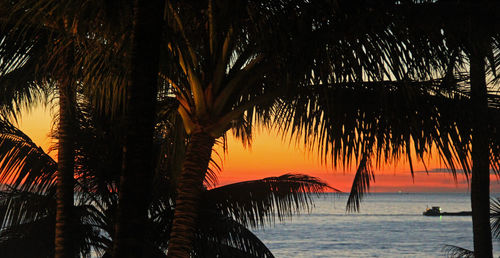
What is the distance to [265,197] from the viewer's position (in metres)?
10.4

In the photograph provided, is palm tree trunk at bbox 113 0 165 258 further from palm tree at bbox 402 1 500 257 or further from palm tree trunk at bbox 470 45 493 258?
palm tree trunk at bbox 470 45 493 258

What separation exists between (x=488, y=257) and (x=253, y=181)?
4.31 metres

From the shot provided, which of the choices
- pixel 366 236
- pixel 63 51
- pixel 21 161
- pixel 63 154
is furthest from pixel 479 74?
pixel 366 236

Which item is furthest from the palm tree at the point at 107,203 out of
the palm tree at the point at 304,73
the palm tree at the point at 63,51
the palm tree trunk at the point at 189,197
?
the palm tree trunk at the point at 189,197

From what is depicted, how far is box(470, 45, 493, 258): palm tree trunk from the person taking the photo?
25.7 feet

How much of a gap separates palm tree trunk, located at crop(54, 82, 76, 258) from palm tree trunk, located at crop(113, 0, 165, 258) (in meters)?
4.04

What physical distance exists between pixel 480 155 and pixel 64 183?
17.3ft

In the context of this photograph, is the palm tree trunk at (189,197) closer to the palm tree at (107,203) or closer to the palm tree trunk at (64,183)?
the palm tree trunk at (64,183)

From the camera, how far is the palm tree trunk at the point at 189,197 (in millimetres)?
7211

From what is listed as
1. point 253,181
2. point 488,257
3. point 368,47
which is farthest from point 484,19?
point 488,257

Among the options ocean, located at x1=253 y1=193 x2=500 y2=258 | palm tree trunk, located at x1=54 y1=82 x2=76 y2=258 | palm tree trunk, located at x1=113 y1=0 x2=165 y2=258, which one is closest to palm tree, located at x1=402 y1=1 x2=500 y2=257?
Result: palm tree trunk, located at x1=113 y1=0 x2=165 y2=258

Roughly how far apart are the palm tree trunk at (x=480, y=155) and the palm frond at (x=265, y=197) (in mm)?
2577

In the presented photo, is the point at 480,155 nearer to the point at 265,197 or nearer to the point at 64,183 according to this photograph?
the point at 265,197

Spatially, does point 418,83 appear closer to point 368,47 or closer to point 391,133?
point 391,133
